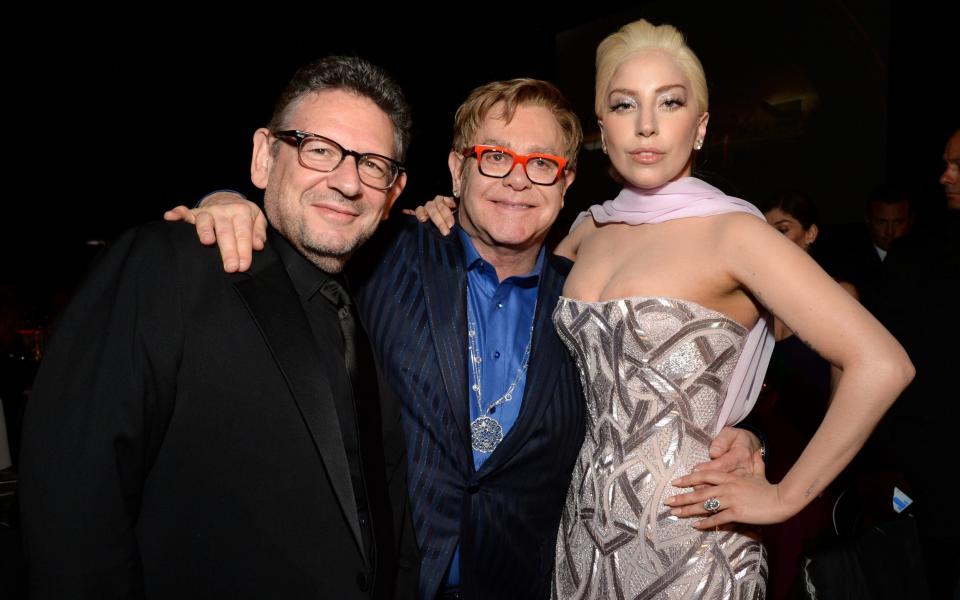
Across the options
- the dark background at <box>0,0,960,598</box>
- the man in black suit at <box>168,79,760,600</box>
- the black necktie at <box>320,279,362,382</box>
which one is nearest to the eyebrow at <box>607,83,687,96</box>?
the man in black suit at <box>168,79,760,600</box>

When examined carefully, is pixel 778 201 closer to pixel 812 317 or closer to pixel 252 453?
pixel 812 317

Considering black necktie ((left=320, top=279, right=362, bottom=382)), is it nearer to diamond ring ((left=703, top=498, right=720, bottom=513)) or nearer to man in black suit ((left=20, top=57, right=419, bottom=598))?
man in black suit ((left=20, top=57, right=419, bottom=598))

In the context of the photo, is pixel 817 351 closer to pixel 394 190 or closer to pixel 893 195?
pixel 394 190

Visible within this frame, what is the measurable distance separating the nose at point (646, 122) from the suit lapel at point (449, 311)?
2.00 feet

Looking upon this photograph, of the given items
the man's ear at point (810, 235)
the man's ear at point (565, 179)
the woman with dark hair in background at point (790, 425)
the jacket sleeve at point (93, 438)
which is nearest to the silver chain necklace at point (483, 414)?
the man's ear at point (565, 179)

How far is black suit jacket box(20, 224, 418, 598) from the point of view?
1058 millimetres

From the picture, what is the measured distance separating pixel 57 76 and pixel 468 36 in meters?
3.92

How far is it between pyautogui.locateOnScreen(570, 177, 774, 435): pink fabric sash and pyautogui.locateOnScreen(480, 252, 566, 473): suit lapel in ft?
1.04

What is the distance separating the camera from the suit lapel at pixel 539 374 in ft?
5.45

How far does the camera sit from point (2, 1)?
212 inches

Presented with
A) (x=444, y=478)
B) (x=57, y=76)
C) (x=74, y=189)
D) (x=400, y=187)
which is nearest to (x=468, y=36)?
(x=57, y=76)

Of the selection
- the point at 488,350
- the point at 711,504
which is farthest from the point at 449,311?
the point at 711,504

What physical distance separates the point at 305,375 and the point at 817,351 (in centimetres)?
110

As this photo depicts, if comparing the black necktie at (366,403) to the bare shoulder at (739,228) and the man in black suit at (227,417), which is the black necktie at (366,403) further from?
the bare shoulder at (739,228)
